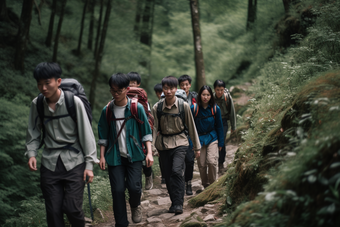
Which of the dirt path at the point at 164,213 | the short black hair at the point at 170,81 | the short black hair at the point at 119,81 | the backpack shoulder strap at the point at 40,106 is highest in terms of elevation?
the short black hair at the point at 170,81

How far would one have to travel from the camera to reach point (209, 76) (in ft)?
76.8

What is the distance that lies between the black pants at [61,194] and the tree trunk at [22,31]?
549 inches

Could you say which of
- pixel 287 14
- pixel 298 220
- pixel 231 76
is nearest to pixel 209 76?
pixel 231 76

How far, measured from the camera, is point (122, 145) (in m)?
4.52

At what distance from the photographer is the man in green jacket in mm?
4461

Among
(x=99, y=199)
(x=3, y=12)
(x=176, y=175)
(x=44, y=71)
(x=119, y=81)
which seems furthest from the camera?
(x=3, y=12)

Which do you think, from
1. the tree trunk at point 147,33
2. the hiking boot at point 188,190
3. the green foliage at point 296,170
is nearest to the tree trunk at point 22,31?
the tree trunk at point 147,33

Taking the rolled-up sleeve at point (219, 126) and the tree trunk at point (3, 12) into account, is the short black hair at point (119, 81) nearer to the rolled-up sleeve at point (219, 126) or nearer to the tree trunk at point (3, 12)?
the rolled-up sleeve at point (219, 126)

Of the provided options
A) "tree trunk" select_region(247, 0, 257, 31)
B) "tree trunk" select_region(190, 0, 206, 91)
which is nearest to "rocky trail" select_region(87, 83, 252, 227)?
"tree trunk" select_region(190, 0, 206, 91)

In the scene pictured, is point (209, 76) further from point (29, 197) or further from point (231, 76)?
point (29, 197)

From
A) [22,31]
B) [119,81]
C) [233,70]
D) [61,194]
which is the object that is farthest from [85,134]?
[233,70]

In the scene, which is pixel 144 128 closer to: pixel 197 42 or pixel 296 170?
pixel 296 170

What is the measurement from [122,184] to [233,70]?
16.1 m

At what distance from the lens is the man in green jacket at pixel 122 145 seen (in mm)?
4461
